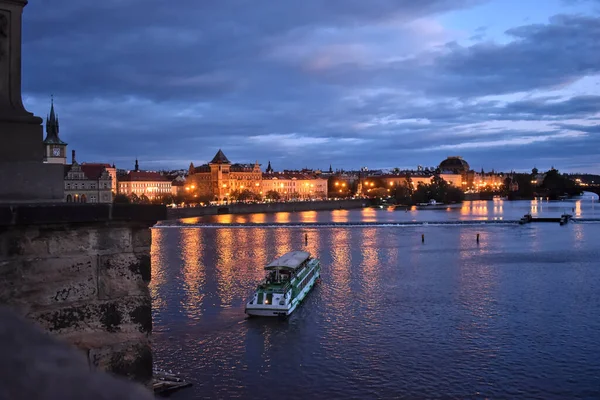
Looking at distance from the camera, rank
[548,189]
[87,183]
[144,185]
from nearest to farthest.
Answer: [87,183], [144,185], [548,189]

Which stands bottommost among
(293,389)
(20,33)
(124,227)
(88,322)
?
(293,389)

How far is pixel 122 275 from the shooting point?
12.2 ft

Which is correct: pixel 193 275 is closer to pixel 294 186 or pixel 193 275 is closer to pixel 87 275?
pixel 87 275

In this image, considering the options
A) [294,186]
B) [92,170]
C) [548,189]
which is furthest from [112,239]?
[548,189]

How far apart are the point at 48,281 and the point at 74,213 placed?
1.38ft

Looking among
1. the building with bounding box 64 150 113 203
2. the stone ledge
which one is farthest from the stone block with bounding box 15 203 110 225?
the building with bounding box 64 150 113 203

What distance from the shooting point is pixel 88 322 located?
11.7 ft

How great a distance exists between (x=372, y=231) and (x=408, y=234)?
4.81m

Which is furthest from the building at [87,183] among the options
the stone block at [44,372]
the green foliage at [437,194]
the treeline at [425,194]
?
the stone block at [44,372]

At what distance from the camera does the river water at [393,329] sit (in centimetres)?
1461

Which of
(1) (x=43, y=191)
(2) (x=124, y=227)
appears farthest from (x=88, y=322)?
(1) (x=43, y=191)

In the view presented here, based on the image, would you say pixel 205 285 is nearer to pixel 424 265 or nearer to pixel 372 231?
pixel 424 265

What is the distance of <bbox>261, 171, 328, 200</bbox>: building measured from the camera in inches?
5782

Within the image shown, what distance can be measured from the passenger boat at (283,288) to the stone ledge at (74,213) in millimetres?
17809
